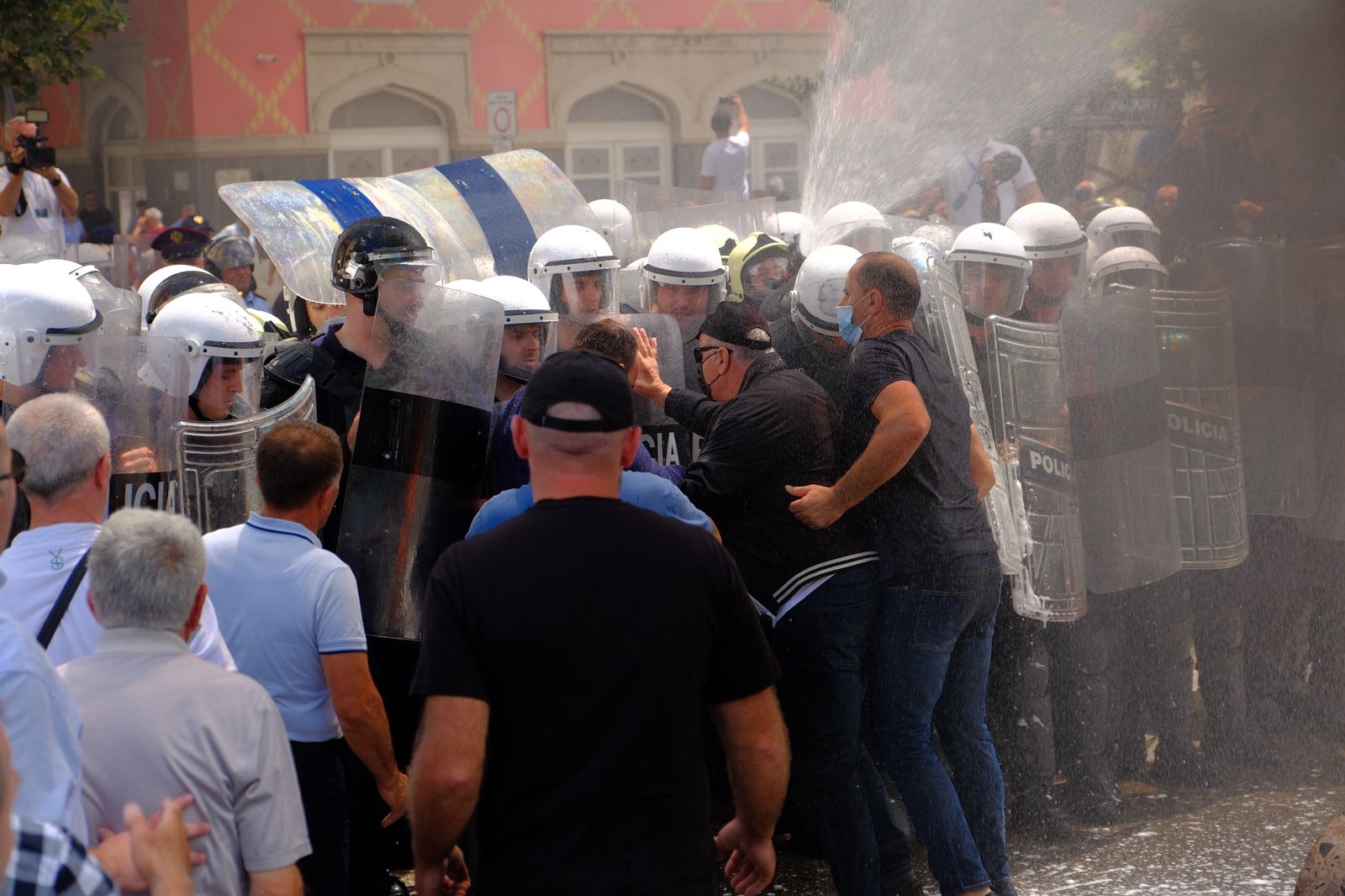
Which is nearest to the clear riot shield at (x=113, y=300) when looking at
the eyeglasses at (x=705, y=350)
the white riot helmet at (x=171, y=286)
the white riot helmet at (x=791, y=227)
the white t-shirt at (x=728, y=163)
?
the white riot helmet at (x=171, y=286)

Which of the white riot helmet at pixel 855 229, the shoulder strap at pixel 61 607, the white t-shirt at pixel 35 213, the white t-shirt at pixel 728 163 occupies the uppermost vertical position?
the white t-shirt at pixel 728 163

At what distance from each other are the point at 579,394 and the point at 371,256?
211 centimetres

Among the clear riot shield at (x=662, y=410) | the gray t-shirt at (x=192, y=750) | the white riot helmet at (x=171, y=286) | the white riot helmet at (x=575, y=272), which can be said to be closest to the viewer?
the gray t-shirt at (x=192, y=750)

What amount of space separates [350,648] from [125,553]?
35.4 inches

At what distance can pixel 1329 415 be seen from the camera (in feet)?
19.2

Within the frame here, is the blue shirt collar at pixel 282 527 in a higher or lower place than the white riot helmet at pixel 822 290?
lower

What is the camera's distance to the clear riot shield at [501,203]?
21.3 feet

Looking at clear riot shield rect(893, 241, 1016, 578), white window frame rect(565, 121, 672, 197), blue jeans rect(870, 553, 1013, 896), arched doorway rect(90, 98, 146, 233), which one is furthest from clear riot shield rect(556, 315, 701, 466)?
white window frame rect(565, 121, 672, 197)

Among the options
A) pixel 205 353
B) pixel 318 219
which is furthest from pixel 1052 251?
pixel 205 353

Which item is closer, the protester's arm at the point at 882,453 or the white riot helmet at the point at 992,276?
the protester's arm at the point at 882,453

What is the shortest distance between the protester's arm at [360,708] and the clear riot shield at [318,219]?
8.41 feet

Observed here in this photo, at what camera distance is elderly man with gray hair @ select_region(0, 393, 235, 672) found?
2.78 m

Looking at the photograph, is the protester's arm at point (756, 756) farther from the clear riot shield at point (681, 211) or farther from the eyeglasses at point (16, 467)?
the clear riot shield at point (681, 211)

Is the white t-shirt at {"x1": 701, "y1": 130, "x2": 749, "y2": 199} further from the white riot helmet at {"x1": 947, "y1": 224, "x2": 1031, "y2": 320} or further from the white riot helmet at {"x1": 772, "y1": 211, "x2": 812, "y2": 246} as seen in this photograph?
the white riot helmet at {"x1": 947, "y1": 224, "x2": 1031, "y2": 320}
